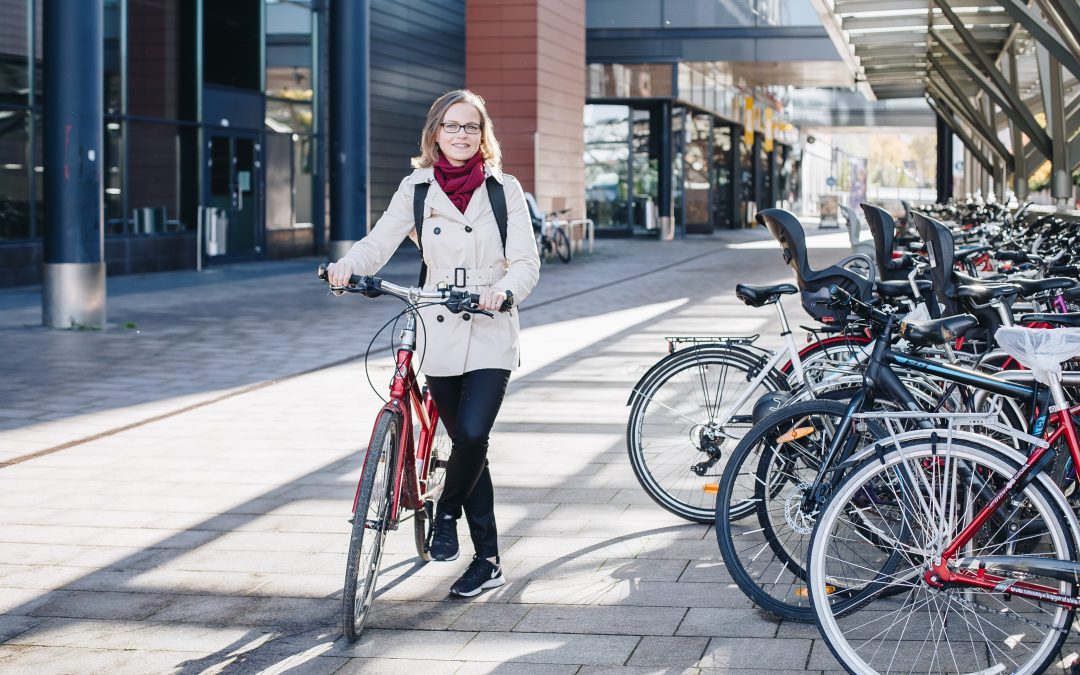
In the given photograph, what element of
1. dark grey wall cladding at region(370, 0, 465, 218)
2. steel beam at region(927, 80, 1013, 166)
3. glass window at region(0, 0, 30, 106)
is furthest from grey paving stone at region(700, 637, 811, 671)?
dark grey wall cladding at region(370, 0, 465, 218)

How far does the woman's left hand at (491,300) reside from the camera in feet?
14.3

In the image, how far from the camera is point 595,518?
5930 mm

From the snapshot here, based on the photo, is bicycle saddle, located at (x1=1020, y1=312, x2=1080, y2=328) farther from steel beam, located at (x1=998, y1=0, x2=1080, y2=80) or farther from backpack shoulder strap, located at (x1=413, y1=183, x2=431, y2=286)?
steel beam, located at (x1=998, y1=0, x2=1080, y2=80)

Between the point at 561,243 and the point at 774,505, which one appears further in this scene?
the point at 561,243

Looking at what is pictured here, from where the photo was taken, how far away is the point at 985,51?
2105 centimetres

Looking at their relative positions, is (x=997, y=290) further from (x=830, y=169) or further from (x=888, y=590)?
(x=830, y=169)

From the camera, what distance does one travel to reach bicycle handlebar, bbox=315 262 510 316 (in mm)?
4363

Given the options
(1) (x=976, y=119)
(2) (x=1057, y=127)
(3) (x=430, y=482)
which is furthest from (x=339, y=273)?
(1) (x=976, y=119)

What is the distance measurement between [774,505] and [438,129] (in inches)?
59.2

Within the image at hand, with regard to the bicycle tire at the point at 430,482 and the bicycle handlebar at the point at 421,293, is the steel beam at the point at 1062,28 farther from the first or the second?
the bicycle handlebar at the point at 421,293

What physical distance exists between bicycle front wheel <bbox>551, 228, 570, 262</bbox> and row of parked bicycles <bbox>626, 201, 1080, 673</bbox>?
65.9 ft

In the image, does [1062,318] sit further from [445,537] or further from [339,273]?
[339,273]

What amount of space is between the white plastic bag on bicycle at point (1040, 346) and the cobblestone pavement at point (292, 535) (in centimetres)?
95

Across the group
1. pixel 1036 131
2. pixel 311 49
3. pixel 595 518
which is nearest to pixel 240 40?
pixel 311 49
